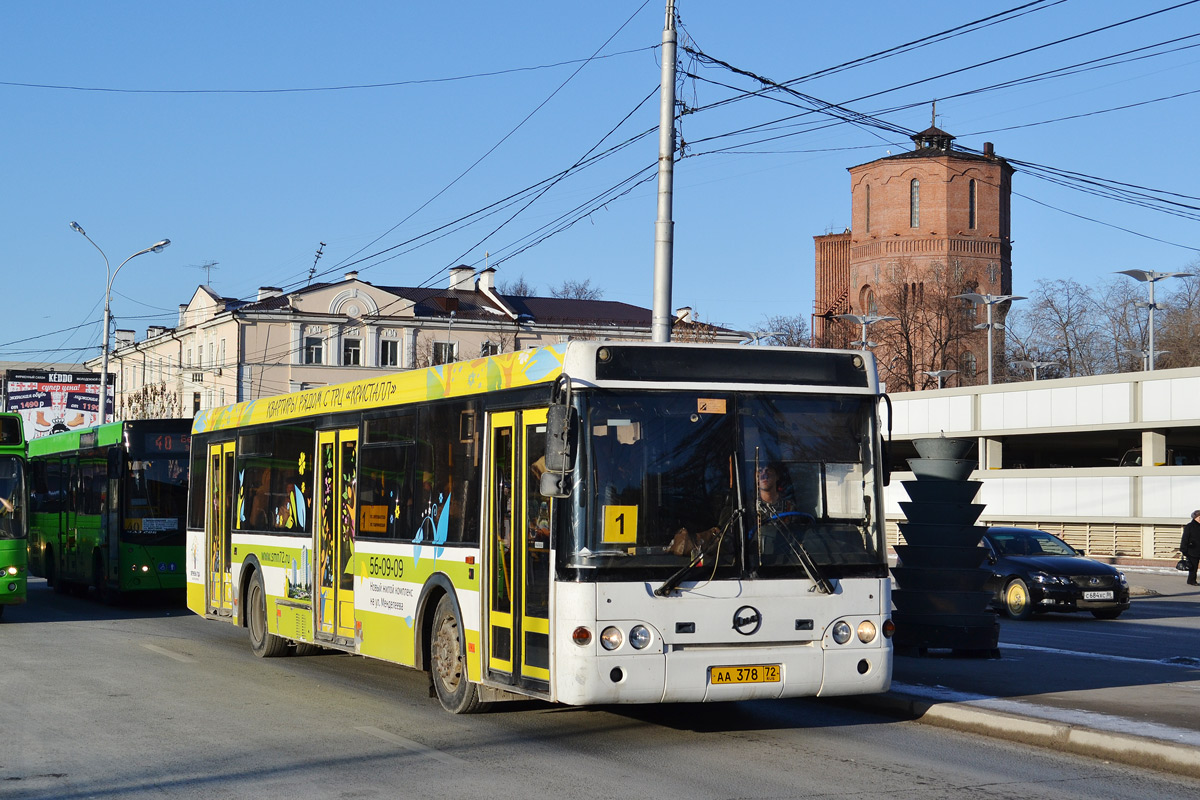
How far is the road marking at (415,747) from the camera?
29.5ft

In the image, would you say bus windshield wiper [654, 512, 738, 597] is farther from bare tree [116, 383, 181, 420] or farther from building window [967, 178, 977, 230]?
building window [967, 178, 977, 230]

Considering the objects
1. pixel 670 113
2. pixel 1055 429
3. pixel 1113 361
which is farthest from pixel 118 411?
pixel 670 113

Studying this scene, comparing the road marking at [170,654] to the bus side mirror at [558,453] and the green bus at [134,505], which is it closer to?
the green bus at [134,505]

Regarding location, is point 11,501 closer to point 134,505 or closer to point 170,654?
point 134,505

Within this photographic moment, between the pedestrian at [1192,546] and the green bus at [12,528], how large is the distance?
2371 cm

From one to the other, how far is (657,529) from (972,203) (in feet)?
290

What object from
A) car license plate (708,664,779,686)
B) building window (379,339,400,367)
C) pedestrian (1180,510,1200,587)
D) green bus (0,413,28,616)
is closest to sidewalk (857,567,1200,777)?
car license plate (708,664,779,686)

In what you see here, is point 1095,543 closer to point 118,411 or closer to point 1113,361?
point 1113,361

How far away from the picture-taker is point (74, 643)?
17.4m

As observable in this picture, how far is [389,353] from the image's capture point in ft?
277

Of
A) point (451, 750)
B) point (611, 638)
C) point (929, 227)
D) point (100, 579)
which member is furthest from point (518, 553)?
point (929, 227)

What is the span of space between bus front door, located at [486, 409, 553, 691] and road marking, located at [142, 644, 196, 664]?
6.29m

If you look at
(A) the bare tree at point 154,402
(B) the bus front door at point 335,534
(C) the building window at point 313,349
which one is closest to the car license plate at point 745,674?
(B) the bus front door at point 335,534

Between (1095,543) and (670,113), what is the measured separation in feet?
99.4
